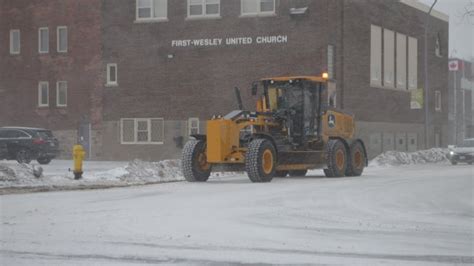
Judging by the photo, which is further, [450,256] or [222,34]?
[222,34]

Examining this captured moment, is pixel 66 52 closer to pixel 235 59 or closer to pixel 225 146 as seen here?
pixel 235 59

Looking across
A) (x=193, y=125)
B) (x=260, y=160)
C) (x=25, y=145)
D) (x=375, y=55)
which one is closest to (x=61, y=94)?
(x=193, y=125)

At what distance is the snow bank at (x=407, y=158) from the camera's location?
36250 mm

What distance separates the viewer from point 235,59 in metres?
39.7

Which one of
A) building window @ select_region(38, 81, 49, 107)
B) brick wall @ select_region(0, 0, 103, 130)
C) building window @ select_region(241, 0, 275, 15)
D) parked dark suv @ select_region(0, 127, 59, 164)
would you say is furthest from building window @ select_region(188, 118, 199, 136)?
building window @ select_region(38, 81, 49, 107)

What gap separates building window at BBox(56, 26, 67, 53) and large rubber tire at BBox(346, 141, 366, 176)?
22.7 meters

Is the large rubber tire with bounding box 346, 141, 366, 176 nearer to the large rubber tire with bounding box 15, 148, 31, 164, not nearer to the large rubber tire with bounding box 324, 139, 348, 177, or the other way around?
the large rubber tire with bounding box 324, 139, 348, 177

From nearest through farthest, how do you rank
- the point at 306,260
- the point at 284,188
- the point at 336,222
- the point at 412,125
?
the point at 306,260 → the point at 336,222 → the point at 284,188 → the point at 412,125

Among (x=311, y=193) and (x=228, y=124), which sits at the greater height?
(x=228, y=124)

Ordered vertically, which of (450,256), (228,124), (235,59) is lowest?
(450,256)

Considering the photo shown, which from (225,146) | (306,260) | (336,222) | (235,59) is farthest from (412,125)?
(306,260)

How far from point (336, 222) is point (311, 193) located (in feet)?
16.9

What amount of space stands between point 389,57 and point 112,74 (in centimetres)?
1581

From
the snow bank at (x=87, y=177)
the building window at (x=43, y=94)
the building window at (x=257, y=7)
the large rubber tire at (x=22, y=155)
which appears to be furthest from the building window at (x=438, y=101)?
the snow bank at (x=87, y=177)
